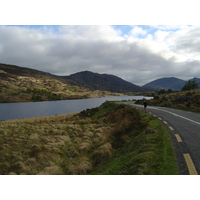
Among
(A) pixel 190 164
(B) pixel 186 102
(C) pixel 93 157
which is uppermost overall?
(B) pixel 186 102

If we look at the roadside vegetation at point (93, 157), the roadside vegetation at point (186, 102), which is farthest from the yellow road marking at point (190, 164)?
the roadside vegetation at point (186, 102)

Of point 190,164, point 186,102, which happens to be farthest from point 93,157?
point 186,102

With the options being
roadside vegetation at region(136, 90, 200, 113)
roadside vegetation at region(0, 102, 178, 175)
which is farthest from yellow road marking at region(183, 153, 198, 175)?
roadside vegetation at region(136, 90, 200, 113)

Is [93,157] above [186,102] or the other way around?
the other way around

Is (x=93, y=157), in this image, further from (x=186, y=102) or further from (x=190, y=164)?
(x=186, y=102)

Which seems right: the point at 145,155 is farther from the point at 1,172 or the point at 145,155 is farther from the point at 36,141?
the point at 36,141

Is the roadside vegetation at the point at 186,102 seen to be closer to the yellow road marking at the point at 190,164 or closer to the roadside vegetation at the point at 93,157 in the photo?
the roadside vegetation at the point at 93,157

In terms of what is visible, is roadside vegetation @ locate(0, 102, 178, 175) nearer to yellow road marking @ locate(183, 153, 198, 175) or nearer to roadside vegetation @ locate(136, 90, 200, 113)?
yellow road marking @ locate(183, 153, 198, 175)

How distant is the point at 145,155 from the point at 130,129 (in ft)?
32.8

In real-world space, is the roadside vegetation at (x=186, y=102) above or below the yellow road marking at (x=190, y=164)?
above

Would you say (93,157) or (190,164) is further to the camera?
(93,157)

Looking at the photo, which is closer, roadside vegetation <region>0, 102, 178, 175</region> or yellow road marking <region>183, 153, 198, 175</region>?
yellow road marking <region>183, 153, 198, 175</region>

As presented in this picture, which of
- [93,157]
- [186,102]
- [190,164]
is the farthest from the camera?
[186,102]

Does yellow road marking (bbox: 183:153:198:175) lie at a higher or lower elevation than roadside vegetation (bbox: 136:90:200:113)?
lower
